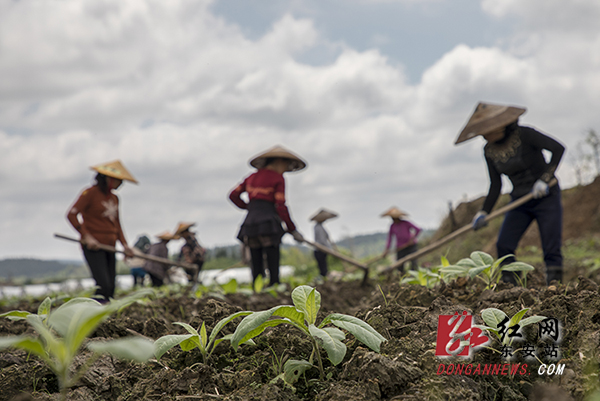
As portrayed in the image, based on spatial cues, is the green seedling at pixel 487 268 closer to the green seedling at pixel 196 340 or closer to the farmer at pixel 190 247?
the green seedling at pixel 196 340

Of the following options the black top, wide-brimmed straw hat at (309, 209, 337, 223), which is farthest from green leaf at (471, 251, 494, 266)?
wide-brimmed straw hat at (309, 209, 337, 223)

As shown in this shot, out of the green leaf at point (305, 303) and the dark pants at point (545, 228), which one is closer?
the green leaf at point (305, 303)

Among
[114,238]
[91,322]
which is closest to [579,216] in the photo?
[114,238]

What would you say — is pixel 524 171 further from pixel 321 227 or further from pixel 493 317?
pixel 321 227

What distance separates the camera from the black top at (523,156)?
13.1 feet

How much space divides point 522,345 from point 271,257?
4.43 m

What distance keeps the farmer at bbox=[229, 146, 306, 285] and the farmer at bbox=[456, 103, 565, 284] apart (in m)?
2.38

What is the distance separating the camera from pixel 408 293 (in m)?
2.41

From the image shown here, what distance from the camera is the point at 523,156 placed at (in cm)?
405

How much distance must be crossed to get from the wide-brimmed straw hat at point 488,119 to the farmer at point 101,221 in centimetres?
372

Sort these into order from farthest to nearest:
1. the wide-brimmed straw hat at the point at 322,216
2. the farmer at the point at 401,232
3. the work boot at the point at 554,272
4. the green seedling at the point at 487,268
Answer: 1. the wide-brimmed straw hat at the point at 322,216
2. the farmer at the point at 401,232
3. the work boot at the point at 554,272
4. the green seedling at the point at 487,268

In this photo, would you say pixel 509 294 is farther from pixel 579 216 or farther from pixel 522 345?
pixel 579 216

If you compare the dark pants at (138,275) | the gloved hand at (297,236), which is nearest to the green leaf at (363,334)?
the gloved hand at (297,236)

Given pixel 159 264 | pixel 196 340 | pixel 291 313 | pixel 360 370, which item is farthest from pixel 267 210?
pixel 159 264
